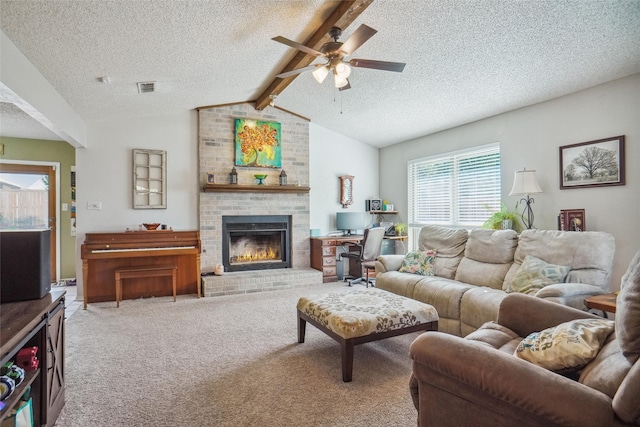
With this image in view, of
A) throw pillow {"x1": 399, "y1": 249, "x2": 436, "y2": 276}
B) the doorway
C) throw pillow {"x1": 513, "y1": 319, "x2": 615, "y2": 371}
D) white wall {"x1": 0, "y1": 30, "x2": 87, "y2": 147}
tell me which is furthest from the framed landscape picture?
the doorway

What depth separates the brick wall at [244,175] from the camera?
5289 mm

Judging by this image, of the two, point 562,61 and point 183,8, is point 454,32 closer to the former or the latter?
point 562,61

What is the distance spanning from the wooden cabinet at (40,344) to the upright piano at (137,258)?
2.54 metres

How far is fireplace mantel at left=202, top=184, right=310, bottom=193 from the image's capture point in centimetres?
514

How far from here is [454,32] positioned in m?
3.03

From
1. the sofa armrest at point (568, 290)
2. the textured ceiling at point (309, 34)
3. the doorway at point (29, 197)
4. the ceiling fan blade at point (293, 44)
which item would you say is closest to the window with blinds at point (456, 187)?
the textured ceiling at point (309, 34)

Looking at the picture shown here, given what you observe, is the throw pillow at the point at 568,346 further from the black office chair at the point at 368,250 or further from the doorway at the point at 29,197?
the doorway at the point at 29,197

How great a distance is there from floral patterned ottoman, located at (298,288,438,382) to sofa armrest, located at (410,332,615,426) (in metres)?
0.82

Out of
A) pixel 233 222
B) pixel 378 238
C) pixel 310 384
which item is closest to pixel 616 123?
pixel 378 238

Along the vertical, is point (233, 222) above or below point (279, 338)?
above

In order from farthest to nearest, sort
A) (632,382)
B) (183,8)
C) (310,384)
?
1. (183,8)
2. (310,384)
3. (632,382)

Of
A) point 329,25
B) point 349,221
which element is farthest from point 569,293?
point 349,221

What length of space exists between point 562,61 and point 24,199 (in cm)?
763

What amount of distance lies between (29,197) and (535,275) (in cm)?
723
